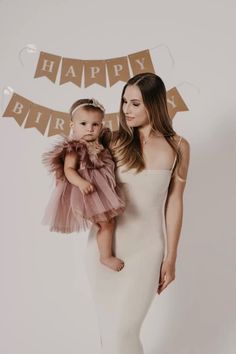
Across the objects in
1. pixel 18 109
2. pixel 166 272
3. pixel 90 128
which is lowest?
pixel 166 272

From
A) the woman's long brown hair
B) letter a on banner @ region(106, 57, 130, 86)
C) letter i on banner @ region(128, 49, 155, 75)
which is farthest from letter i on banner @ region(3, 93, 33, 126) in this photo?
the woman's long brown hair

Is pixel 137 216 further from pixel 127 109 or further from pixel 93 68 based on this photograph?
→ pixel 93 68

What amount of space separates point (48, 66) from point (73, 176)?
3.95 ft

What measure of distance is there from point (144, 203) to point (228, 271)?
1.19 meters

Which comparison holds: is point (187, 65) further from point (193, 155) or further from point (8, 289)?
point (8, 289)

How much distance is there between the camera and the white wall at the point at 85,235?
3145mm

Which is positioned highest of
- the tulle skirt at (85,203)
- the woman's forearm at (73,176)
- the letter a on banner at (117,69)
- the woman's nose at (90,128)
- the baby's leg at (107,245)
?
the letter a on banner at (117,69)

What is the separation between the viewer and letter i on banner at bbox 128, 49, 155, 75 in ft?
10.0

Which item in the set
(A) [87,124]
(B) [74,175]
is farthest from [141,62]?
(B) [74,175]

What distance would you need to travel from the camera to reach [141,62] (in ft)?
10.1

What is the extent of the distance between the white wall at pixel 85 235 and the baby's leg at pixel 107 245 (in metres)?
1.09

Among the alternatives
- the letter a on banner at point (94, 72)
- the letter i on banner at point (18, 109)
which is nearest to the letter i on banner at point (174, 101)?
the letter a on banner at point (94, 72)

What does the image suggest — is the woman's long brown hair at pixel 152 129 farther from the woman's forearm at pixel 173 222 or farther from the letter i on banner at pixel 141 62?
the letter i on banner at pixel 141 62

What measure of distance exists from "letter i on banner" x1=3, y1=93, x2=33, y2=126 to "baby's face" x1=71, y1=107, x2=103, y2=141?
39.7 inches
